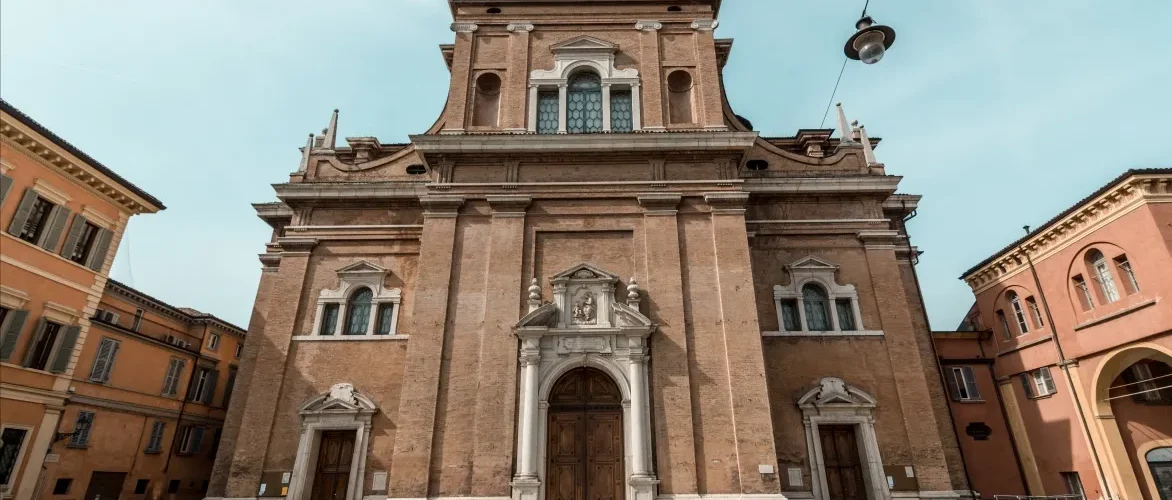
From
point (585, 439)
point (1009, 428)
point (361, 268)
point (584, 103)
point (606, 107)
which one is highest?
point (584, 103)

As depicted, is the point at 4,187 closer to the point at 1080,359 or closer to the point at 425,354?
the point at 425,354

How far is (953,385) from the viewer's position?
75.4 feet

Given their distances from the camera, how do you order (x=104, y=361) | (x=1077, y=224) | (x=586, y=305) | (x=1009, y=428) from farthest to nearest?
1. (x=1009, y=428)
2. (x=104, y=361)
3. (x=1077, y=224)
4. (x=586, y=305)

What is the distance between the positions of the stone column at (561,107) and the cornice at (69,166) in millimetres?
13466

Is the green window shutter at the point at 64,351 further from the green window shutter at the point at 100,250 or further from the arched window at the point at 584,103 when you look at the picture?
the arched window at the point at 584,103

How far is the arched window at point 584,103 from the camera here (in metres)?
18.1

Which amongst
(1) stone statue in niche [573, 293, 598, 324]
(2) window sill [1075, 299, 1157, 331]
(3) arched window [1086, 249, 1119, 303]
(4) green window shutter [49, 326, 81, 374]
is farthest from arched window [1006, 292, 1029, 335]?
(4) green window shutter [49, 326, 81, 374]

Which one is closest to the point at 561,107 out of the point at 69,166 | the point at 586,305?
the point at 586,305

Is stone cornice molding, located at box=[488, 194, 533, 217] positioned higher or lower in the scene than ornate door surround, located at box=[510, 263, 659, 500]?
higher

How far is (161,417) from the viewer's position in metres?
23.1

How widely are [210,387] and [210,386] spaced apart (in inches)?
1.8

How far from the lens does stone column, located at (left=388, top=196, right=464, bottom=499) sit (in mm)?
13617

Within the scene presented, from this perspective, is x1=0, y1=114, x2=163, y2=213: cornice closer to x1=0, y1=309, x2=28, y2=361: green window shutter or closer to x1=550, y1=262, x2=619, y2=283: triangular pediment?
x1=0, y1=309, x2=28, y2=361: green window shutter

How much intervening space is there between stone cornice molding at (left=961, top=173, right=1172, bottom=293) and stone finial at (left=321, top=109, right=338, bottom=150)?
24821mm
